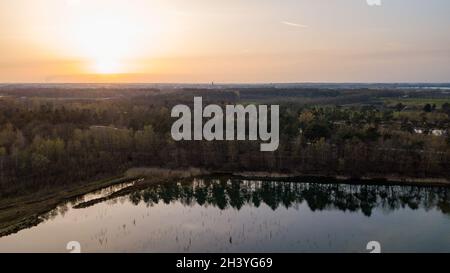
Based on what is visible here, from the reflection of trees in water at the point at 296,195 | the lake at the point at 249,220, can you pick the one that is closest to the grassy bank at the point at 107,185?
the lake at the point at 249,220

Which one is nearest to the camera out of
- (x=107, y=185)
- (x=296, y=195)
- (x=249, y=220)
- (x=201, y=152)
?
(x=249, y=220)

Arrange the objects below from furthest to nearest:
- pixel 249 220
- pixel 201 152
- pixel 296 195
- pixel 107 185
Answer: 1. pixel 201 152
2. pixel 107 185
3. pixel 296 195
4. pixel 249 220

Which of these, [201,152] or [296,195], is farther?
[201,152]

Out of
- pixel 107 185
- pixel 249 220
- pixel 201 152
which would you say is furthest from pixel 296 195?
pixel 107 185

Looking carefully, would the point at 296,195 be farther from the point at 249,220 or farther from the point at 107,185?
the point at 107,185

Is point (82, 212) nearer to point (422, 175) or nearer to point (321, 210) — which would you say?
point (321, 210)

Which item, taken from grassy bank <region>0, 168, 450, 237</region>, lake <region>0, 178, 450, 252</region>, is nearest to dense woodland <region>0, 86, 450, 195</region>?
grassy bank <region>0, 168, 450, 237</region>

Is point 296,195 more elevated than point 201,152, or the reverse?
point 201,152
